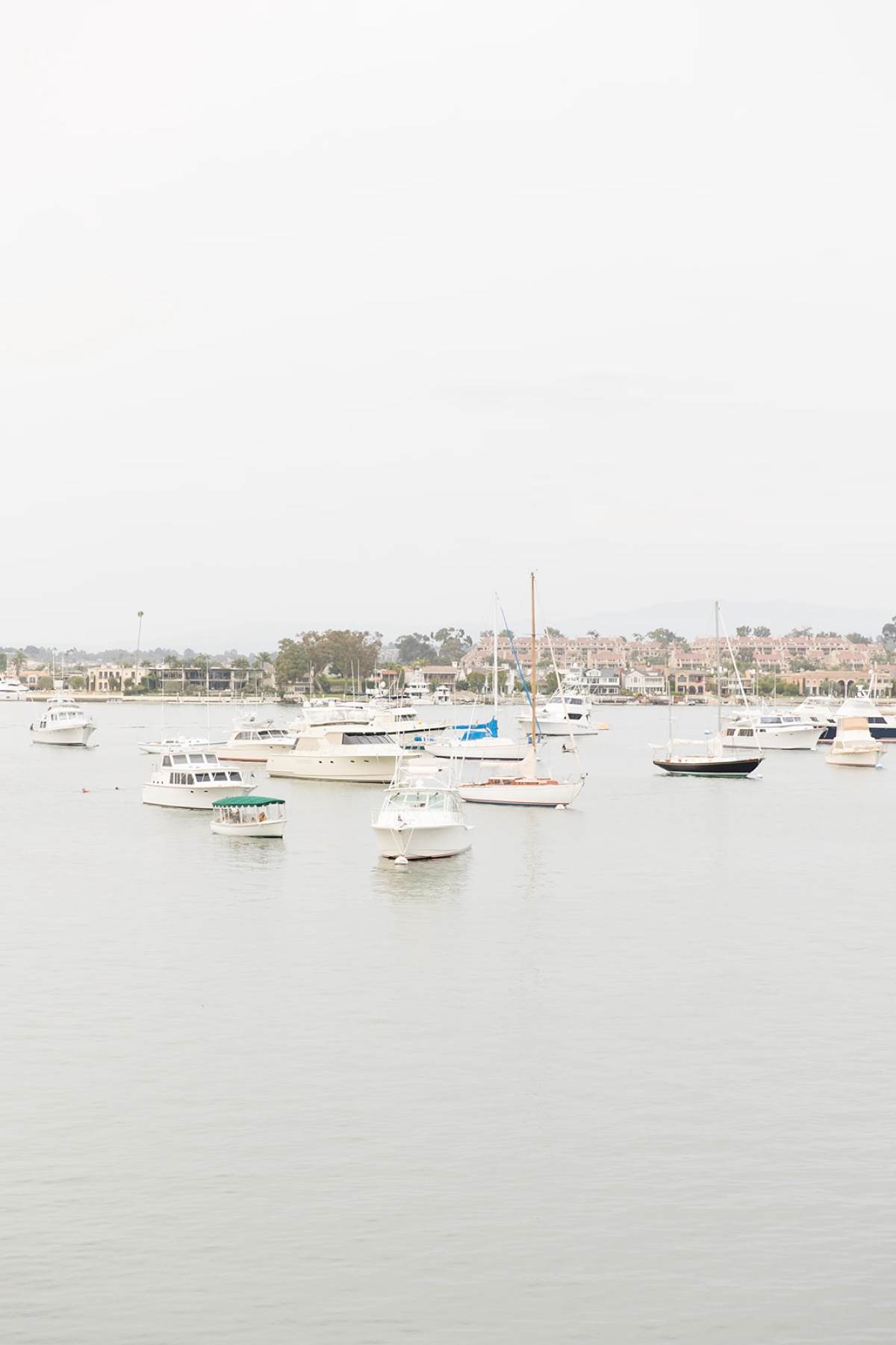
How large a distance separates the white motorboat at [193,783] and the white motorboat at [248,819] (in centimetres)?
759

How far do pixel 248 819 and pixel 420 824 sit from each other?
13016 mm

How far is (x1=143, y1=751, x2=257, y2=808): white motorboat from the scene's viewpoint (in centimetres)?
7638

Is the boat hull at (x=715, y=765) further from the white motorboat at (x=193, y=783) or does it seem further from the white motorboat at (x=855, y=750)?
the white motorboat at (x=193, y=783)

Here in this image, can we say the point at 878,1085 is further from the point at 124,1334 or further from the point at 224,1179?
the point at 124,1334

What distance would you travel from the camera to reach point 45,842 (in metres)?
66.7

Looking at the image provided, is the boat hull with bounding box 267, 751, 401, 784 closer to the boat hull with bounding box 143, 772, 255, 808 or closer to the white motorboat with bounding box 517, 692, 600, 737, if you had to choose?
the boat hull with bounding box 143, 772, 255, 808

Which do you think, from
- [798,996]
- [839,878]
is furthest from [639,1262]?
[839,878]

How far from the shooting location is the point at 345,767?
321 ft

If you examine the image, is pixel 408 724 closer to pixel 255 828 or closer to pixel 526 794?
pixel 526 794

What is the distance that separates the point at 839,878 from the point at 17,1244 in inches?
1672

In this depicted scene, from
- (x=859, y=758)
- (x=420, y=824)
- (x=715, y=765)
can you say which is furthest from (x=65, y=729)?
(x=420, y=824)

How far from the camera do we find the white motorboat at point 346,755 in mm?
96562

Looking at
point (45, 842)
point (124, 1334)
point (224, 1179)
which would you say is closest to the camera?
point (124, 1334)

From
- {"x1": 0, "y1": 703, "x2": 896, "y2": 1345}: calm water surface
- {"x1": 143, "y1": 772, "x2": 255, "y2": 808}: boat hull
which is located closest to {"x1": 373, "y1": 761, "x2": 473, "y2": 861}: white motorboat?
{"x1": 0, "y1": 703, "x2": 896, "y2": 1345}: calm water surface
